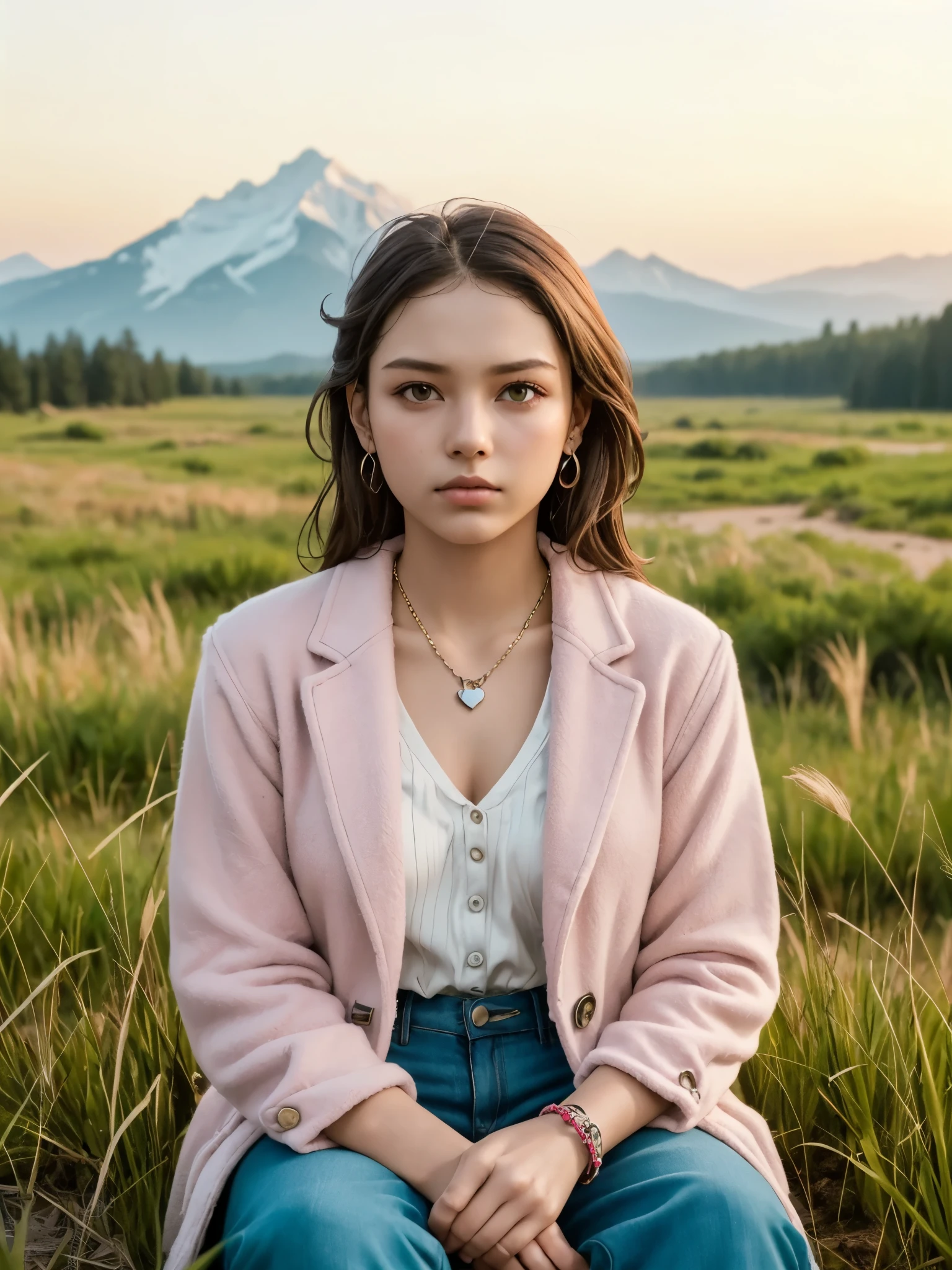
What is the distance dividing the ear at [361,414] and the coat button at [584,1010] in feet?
3.35

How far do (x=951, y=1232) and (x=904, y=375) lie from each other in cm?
938

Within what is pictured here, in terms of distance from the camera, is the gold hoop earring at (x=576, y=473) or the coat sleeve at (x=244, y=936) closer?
the coat sleeve at (x=244, y=936)

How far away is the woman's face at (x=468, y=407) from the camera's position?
2008 mm

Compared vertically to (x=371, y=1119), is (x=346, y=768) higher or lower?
higher

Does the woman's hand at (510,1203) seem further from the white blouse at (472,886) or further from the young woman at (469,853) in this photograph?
the white blouse at (472,886)

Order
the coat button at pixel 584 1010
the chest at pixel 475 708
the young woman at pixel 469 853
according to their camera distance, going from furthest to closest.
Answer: the chest at pixel 475 708, the coat button at pixel 584 1010, the young woman at pixel 469 853

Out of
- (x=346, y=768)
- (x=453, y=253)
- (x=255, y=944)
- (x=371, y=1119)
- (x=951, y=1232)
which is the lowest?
(x=951, y=1232)

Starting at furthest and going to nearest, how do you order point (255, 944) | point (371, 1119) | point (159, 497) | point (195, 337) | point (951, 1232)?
1. point (195, 337)
2. point (159, 497)
3. point (951, 1232)
4. point (255, 944)
5. point (371, 1119)

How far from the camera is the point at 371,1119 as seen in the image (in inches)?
73.4

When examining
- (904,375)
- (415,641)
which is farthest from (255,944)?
(904,375)

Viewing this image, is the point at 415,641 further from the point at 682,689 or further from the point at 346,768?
the point at 682,689

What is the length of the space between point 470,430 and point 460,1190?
113cm

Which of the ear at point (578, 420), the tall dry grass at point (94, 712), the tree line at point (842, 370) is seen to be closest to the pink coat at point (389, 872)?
the ear at point (578, 420)

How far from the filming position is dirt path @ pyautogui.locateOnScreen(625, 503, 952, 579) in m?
7.52
